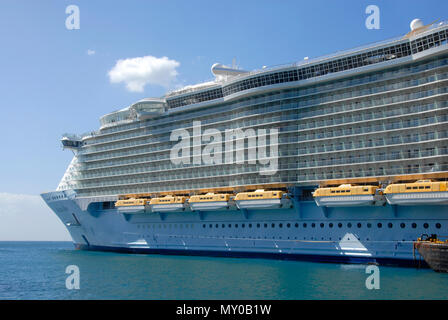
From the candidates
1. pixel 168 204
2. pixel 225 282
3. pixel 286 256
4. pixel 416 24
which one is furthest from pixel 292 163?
pixel 225 282

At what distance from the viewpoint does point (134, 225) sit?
61.0m

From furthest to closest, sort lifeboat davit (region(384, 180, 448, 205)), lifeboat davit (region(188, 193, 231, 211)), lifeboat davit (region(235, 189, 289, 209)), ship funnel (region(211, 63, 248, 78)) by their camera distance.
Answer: ship funnel (region(211, 63, 248, 78)), lifeboat davit (region(188, 193, 231, 211)), lifeboat davit (region(235, 189, 289, 209)), lifeboat davit (region(384, 180, 448, 205))

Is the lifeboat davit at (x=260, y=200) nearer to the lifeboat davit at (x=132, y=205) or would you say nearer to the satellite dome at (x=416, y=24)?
the lifeboat davit at (x=132, y=205)

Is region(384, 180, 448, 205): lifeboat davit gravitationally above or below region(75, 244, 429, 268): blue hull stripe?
above

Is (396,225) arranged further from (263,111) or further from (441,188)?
(263,111)

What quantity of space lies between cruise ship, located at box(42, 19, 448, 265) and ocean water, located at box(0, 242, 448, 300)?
3.84 meters

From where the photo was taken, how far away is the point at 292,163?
48031 millimetres

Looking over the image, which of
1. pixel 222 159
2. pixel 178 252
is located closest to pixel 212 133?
pixel 222 159

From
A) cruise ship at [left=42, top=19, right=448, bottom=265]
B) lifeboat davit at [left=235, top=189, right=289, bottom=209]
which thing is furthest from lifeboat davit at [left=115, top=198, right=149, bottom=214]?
lifeboat davit at [left=235, top=189, right=289, bottom=209]

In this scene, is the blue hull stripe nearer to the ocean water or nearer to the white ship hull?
the white ship hull

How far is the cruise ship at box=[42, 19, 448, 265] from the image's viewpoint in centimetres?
4038

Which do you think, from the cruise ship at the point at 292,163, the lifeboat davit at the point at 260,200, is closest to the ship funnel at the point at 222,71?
the cruise ship at the point at 292,163

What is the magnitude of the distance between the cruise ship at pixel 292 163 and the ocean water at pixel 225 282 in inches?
151

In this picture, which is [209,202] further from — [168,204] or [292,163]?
[292,163]
